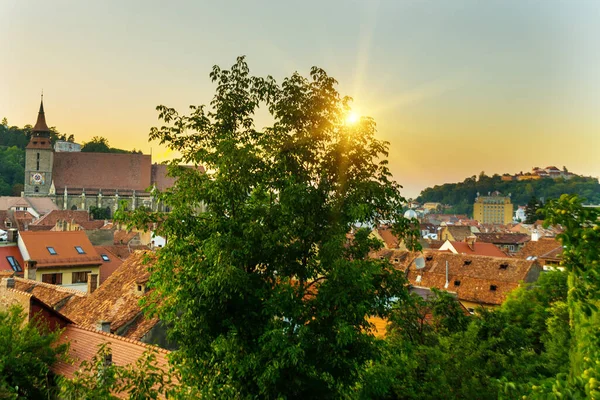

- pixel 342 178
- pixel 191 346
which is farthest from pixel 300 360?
pixel 342 178

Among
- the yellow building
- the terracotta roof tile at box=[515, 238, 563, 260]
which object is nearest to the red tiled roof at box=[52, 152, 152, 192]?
the terracotta roof tile at box=[515, 238, 563, 260]

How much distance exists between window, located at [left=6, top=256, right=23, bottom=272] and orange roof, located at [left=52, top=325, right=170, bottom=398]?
56.8 feet

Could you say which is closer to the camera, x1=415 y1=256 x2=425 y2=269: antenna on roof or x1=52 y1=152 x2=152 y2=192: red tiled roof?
x1=415 y1=256 x2=425 y2=269: antenna on roof

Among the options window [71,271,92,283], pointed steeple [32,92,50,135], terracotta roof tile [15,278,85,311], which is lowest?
window [71,271,92,283]

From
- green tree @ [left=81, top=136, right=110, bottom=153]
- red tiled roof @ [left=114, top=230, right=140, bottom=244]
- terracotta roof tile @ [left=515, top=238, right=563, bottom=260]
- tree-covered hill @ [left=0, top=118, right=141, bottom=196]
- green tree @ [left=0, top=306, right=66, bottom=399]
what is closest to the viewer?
green tree @ [left=0, top=306, right=66, bottom=399]

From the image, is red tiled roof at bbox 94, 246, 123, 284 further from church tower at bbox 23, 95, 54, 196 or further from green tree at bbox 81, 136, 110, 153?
green tree at bbox 81, 136, 110, 153

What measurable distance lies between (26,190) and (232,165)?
12356cm

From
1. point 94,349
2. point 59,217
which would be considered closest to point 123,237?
point 59,217

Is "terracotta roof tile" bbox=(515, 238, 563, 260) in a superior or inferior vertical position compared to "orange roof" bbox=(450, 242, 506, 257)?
superior

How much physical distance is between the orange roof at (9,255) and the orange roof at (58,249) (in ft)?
2.54

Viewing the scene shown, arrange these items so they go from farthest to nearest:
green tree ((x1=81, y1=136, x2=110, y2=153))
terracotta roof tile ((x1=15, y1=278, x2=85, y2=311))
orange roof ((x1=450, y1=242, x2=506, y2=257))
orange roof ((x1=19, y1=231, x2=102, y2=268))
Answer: green tree ((x1=81, y1=136, x2=110, y2=153))
orange roof ((x1=450, y1=242, x2=506, y2=257))
orange roof ((x1=19, y1=231, x2=102, y2=268))
terracotta roof tile ((x1=15, y1=278, x2=85, y2=311))

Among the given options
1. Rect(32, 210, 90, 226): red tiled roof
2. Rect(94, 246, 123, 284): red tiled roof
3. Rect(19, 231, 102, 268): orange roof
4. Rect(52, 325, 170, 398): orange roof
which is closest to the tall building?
Rect(32, 210, 90, 226): red tiled roof

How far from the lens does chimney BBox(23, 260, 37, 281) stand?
27641 mm

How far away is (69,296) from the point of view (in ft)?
71.4
